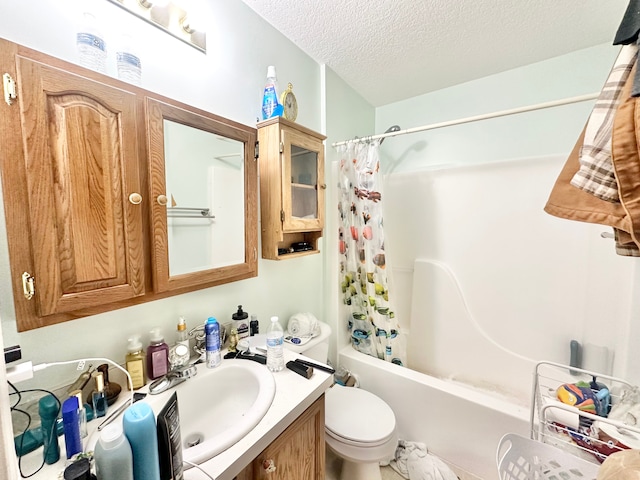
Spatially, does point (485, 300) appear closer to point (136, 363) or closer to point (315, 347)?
point (315, 347)

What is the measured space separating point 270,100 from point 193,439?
1.35 m

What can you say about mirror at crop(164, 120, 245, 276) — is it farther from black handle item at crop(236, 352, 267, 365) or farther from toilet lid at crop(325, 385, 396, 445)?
toilet lid at crop(325, 385, 396, 445)

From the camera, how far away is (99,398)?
0.70 metres

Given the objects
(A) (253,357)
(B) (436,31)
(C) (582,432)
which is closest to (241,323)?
(A) (253,357)

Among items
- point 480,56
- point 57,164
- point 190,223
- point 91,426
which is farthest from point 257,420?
point 480,56

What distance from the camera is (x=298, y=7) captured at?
1.21 m

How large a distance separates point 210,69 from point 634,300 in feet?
7.22

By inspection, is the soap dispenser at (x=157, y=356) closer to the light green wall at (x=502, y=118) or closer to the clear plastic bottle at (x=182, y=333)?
the clear plastic bottle at (x=182, y=333)

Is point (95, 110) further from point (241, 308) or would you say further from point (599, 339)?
point (599, 339)

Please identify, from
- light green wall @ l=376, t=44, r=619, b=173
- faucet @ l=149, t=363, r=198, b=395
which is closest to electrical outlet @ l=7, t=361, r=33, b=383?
faucet @ l=149, t=363, r=198, b=395

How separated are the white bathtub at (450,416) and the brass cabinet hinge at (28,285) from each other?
155 cm

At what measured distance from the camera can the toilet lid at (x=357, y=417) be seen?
1.11 meters

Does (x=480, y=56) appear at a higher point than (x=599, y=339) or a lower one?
higher

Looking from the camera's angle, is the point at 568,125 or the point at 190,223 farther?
the point at 568,125
